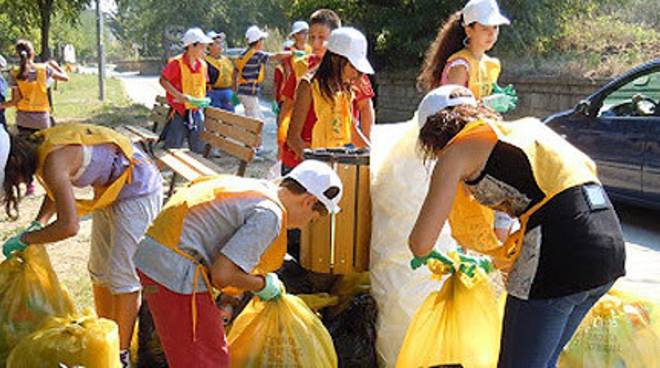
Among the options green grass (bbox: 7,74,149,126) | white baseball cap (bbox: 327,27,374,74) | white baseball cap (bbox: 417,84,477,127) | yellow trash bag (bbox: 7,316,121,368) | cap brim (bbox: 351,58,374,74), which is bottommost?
green grass (bbox: 7,74,149,126)

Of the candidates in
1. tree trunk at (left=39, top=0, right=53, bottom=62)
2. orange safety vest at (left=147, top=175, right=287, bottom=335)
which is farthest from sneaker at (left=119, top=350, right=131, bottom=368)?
tree trunk at (left=39, top=0, right=53, bottom=62)

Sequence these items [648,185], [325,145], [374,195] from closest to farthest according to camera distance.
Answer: [374,195] → [325,145] → [648,185]

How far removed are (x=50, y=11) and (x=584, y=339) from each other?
556 inches

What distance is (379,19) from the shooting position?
41.0 feet

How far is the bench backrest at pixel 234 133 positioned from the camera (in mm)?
5375

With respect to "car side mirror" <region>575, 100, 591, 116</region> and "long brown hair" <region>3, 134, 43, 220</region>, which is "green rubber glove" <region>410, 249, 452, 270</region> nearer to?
"long brown hair" <region>3, 134, 43, 220</region>

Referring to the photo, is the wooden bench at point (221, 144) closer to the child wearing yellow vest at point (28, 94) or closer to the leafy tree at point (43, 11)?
the child wearing yellow vest at point (28, 94)

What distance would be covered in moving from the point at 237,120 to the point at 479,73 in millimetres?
2581

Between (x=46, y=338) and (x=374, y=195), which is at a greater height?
(x=374, y=195)

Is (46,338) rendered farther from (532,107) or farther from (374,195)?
(532,107)

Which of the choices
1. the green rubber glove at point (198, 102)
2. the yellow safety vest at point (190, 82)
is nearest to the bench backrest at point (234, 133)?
the green rubber glove at point (198, 102)

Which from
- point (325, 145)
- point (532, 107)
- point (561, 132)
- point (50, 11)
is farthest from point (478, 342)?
point (50, 11)

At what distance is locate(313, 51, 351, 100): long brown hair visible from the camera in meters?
3.44

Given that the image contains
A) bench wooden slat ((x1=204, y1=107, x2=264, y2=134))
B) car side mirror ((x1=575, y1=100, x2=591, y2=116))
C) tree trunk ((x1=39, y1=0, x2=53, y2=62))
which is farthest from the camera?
tree trunk ((x1=39, y1=0, x2=53, y2=62))
